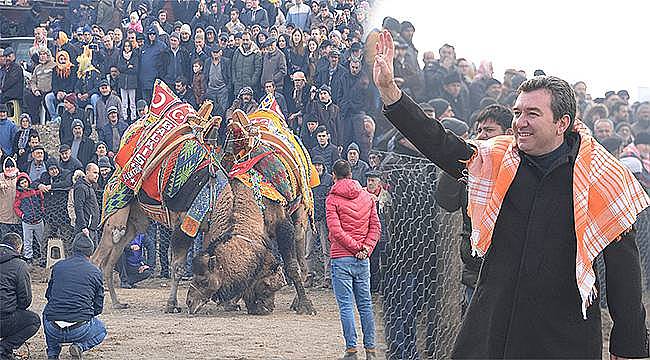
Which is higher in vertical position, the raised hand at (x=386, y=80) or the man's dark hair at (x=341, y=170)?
the raised hand at (x=386, y=80)

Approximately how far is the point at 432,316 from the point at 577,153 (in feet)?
9.10

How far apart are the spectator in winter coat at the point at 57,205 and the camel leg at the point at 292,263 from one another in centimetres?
370

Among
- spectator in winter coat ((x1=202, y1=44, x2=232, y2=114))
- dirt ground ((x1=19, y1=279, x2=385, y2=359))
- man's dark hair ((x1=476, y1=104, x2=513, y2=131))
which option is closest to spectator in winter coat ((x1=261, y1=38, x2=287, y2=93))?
spectator in winter coat ((x1=202, y1=44, x2=232, y2=114))

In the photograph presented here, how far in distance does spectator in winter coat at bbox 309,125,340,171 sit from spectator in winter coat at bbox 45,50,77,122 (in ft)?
14.3

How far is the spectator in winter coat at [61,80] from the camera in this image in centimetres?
1367

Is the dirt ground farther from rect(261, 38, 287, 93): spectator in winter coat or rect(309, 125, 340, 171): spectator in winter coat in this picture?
rect(261, 38, 287, 93): spectator in winter coat

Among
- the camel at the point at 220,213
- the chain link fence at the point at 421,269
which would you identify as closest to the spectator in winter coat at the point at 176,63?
the camel at the point at 220,213

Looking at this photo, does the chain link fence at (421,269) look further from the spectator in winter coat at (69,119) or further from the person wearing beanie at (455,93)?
the spectator in winter coat at (69,119)

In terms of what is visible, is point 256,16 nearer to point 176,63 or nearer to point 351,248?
point 176,63

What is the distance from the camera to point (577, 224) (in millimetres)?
2906

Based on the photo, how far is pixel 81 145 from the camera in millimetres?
12648

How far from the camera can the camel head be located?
938 cm

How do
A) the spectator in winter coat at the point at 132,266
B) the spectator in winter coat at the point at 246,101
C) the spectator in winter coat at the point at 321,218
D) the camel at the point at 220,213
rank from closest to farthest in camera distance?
1. the camel at the point at 220,213
2. the spectator in winter coat at the point at 321,218
3. the spectator in winter coat at the point at 132,266
4. the spectator in winter coat at the point at 246,101

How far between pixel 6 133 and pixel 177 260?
173 inches
